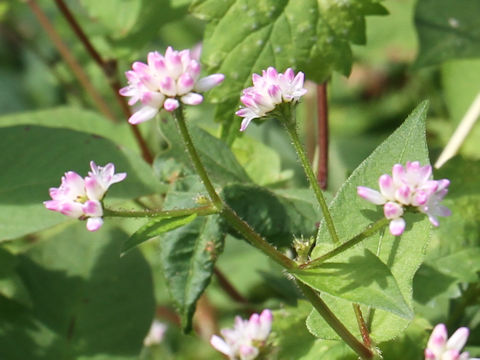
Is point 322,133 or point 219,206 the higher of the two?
point 219,206

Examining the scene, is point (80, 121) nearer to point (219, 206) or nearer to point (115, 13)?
point (115, 13)

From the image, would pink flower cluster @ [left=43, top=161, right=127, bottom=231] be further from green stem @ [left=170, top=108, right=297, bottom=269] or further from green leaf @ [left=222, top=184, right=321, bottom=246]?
green leaf @ [left=222, top=184, right=321, bottom=246]

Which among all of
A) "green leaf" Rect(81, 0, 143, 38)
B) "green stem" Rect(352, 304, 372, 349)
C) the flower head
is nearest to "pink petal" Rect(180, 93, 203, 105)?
"green stem" Rect(352, 304, 372, 349)

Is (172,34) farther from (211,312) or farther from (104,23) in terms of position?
(211,312)

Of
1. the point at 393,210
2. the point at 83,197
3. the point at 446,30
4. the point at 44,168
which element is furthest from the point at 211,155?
the point at 446,30

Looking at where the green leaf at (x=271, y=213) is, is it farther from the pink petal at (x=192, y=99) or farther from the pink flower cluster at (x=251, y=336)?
the pink petal at (x=192, y=99)

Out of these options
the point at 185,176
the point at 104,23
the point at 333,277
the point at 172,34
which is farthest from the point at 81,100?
the point at 333,277
